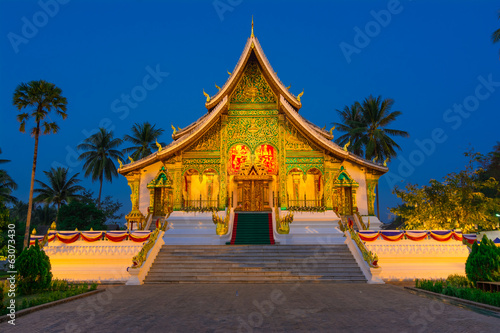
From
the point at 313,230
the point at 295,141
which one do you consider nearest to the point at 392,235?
the point at 313,230

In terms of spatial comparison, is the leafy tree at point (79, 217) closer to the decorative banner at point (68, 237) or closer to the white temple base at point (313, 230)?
the decorative banner at point (68, 237)

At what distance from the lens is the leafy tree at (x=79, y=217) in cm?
2848

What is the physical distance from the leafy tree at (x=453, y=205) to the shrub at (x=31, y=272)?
15909 mm

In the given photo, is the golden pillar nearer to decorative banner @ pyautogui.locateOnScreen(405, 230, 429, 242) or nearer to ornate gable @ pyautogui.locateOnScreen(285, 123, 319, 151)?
ornate gable @ pyautogui.locateOnScreen(285, 123, 319, 151)

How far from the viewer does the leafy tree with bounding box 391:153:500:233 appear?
16.2 m

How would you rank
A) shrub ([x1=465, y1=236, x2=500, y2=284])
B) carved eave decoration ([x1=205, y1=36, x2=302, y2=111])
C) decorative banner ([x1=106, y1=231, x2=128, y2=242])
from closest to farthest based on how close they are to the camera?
shrub ([x1=465, y1=236, x2=500, y2=284]) → decorative banner ([x1=106, y1=231, x2=128, y2=242]) → carved eave decoration ([x1=205, y1=36, x2=302, y2=111])


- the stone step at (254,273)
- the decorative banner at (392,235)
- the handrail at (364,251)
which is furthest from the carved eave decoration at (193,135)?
the decorative banner at (392,235)

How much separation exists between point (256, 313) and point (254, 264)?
21.5 feet

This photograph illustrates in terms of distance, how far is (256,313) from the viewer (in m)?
7.15

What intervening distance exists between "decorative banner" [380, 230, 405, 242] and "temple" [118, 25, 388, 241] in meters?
3.90

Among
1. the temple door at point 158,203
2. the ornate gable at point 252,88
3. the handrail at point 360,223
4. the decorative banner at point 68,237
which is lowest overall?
the decorative banner at point 68,237

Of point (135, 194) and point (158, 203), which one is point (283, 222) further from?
point (135, 194)

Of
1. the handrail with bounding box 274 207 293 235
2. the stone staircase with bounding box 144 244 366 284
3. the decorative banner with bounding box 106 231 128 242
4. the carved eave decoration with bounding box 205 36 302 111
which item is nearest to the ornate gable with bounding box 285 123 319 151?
the carved eave decoration with bounding box 205 36 302 111

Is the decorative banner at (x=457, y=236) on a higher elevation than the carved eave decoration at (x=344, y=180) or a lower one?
lower
